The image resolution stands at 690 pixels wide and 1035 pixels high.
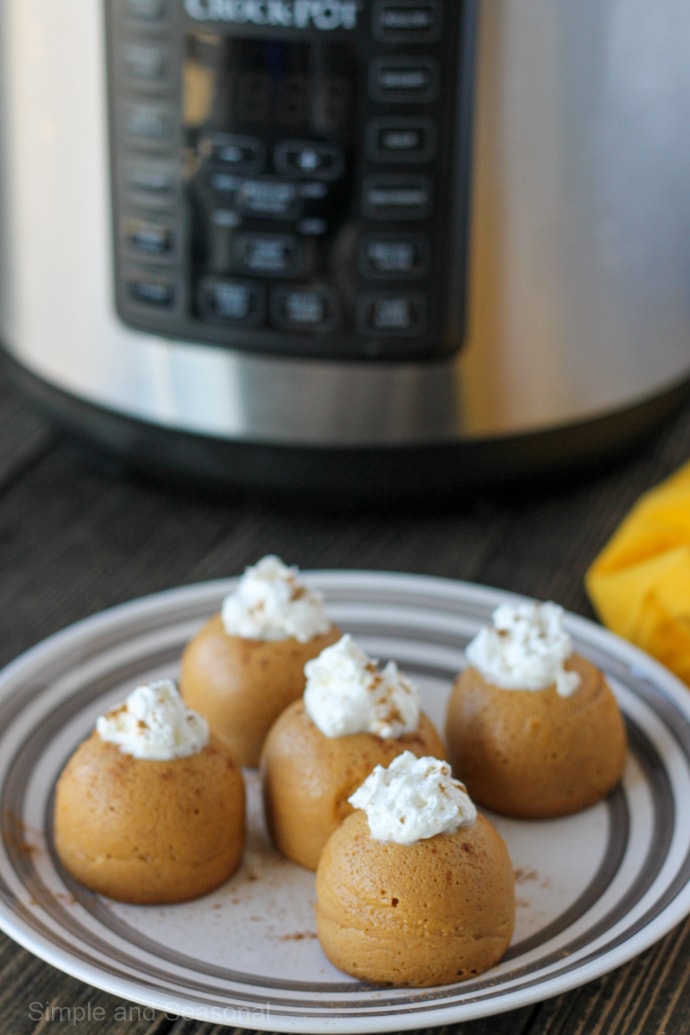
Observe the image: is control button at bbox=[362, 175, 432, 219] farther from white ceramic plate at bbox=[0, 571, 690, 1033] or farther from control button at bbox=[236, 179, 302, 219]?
white ceramic plate at bbox=[0, 571, 690, 1033]

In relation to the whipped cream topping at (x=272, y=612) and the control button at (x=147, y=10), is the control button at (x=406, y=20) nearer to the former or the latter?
the control button at (x=147, y=10)

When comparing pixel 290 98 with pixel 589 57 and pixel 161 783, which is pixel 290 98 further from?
pixel 161 783

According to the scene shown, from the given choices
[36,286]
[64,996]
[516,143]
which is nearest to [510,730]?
[64,996]

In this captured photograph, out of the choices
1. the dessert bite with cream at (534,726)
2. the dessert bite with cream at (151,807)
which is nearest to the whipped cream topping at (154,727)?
the dessert bite with cream at (151,807)

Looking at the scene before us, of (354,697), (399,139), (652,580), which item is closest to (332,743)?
(354,697)

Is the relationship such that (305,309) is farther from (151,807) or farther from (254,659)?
(151,807)
